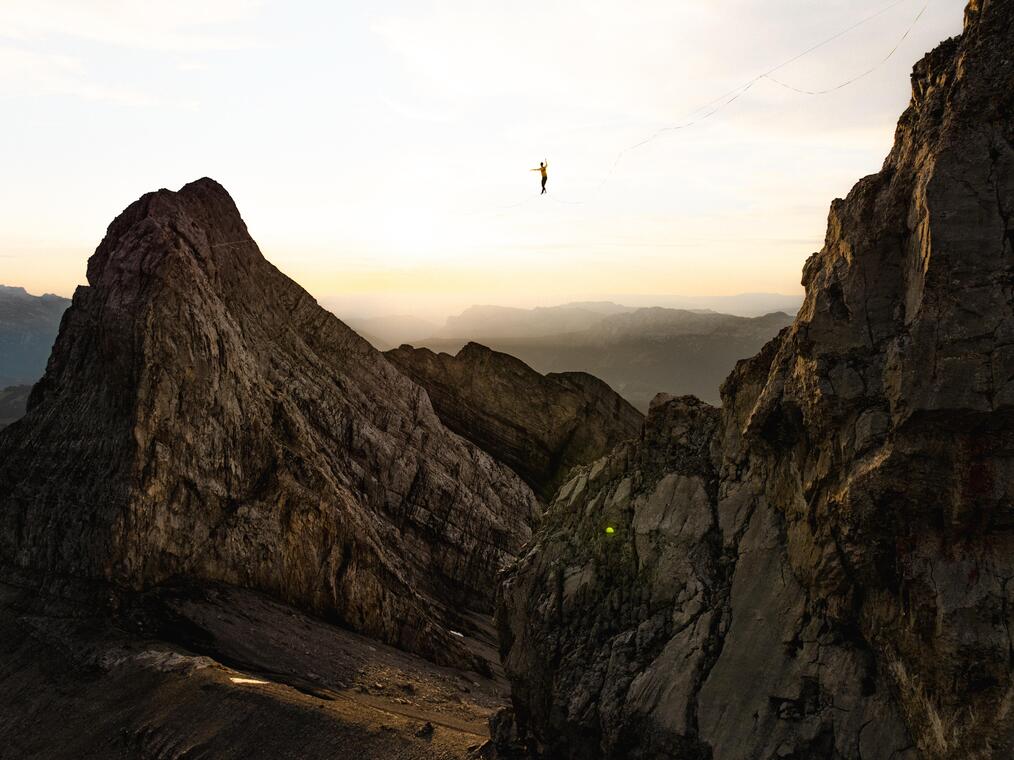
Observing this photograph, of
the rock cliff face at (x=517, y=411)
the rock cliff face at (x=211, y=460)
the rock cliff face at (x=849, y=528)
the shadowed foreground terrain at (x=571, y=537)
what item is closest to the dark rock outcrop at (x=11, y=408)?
the rock cliff face at (x=517, y=411)

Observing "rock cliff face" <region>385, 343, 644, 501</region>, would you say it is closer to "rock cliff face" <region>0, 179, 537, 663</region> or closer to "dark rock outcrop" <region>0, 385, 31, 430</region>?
"rock cliff face" <region>0, 179, 537, 663</region>

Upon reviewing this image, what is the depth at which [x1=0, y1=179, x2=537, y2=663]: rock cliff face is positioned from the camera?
3566cm

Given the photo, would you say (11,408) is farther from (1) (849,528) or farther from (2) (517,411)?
(1) (849,528)

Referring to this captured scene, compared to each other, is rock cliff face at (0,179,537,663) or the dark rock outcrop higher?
rock cliff face at (0,179,537,663)

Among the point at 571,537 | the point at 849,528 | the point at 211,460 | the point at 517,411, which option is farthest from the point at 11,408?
the point at 849,528

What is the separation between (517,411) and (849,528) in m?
53.5

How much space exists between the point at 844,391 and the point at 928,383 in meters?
2.03

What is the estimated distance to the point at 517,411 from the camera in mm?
68812

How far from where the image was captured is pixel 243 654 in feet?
105

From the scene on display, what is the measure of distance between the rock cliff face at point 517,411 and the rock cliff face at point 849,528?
44.0 meters

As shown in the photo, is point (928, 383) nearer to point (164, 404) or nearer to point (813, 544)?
point (813, 544)

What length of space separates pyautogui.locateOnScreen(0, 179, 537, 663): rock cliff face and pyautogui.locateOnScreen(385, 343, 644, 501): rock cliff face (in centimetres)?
1617

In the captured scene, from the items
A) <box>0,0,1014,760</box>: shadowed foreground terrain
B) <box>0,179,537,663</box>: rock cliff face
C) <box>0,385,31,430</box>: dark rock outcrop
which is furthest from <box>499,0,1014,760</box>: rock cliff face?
<box>0,385,31,430</box>: dark rock outcrop

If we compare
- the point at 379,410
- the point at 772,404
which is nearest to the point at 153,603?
the point at 379,410
